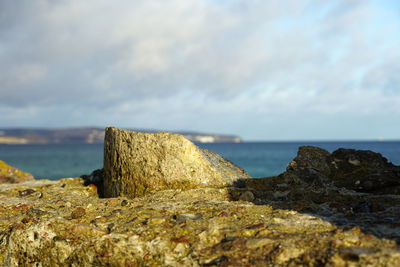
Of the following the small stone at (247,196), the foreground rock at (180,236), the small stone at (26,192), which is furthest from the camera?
the small stone at (26,192)

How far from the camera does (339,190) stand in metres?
7.44

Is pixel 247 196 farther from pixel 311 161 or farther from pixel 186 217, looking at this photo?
pixel 311 161

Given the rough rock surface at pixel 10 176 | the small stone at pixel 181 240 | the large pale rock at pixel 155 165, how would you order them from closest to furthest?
the small stone at pixel 181 240 → the large pale rock at pixel 155 165 → the rough rock surface at pixel 10 176

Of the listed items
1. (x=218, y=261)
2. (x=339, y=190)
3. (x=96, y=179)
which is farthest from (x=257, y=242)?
(x=96, y=179)

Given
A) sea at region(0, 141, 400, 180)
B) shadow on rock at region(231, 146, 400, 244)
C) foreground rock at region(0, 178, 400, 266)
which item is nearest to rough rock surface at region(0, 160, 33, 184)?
foreground rock at region(0, 178, 400, 266)

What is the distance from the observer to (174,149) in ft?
25.1

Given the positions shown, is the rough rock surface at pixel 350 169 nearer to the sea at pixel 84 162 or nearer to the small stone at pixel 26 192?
the small stone at pixel 26 192

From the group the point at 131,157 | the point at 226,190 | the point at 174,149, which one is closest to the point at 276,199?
the point at 226,190

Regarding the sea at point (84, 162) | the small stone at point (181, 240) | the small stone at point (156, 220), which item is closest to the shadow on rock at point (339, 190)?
the small stone at point (156, 220)

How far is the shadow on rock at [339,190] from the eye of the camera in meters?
5.41

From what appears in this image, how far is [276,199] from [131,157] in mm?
3209

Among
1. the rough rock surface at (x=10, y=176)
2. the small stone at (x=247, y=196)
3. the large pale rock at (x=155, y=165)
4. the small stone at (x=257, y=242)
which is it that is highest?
the large pale rock at (x=155, y=165)

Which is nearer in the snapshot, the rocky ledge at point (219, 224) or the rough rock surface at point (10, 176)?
the rocky ledge at point (219, 224)

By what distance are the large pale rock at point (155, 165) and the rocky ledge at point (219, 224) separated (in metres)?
0.06
